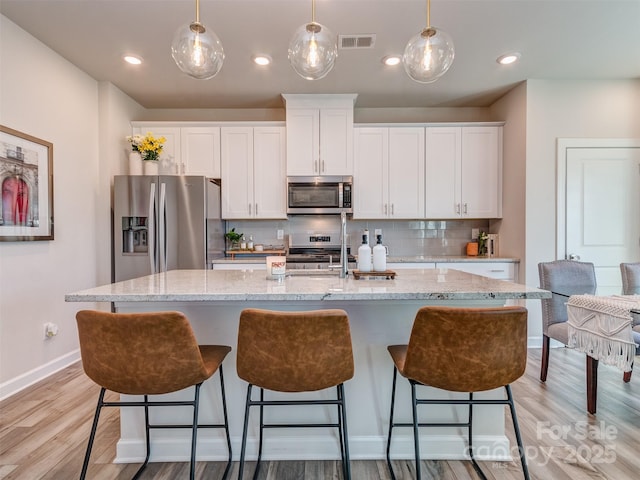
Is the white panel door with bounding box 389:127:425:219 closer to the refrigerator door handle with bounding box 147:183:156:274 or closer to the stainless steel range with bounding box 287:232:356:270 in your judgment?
the stainless steel range with bounding box 287:232:356:270

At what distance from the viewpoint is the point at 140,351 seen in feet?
4.13

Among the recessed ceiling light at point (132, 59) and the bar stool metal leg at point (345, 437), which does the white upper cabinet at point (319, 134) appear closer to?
the recessed ceiling light at point (132, 59)

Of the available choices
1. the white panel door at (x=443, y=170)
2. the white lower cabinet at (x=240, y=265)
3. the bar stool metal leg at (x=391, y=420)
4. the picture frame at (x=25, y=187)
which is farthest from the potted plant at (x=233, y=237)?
the bar stool metal leg at (x=391, y=420)

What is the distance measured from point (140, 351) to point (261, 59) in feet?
8.50

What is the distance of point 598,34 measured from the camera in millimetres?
2594

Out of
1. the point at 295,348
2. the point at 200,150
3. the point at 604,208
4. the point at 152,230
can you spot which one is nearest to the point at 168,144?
the point at 200,150

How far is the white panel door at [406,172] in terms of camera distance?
379 cm

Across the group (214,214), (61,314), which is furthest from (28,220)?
(214,214)

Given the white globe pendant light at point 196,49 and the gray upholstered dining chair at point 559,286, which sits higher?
the white globe pendant light at point 196,49

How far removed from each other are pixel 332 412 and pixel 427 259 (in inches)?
85.5

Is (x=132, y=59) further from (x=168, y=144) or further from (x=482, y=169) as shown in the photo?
(x=482, y=169)

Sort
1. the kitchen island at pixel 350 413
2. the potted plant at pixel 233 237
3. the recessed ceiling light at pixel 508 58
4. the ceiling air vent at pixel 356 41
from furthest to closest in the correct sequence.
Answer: the potted plant at pixel 233 237 < the recessed ceiling light at pixel 508 58 < the ceiling air vent at pixel 356 41 < the kitchen island at pixel 350 413

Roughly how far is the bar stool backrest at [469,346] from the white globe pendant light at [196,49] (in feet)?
5.13

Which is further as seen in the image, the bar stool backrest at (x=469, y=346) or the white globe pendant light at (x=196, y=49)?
the white globe pendant light at (x=196, y=49)
